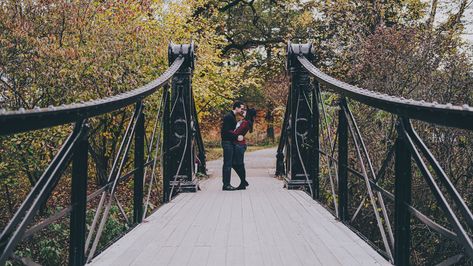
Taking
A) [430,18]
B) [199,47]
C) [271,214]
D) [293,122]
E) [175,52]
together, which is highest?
[430,18]

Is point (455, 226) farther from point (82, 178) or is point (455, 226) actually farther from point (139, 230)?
point (139, 230)

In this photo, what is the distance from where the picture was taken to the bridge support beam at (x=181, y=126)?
7762 millimetres

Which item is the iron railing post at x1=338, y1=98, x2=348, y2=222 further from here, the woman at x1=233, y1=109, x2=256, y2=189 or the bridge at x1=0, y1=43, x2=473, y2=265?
the woman at x1=233, y1=109, x2=256, y2=189

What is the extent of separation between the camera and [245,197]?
7.36m

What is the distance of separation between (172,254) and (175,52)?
467 cm

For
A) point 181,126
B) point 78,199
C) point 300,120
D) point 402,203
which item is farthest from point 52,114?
point 300,120

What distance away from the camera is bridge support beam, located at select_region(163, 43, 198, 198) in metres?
7.76

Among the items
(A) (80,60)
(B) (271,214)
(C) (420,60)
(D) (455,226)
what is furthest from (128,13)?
(D) (455,226)

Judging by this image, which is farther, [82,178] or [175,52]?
[175,52]

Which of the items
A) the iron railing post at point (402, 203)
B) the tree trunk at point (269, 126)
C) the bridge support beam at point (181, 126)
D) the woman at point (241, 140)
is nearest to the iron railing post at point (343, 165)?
the iron railing post at point (402, 203)

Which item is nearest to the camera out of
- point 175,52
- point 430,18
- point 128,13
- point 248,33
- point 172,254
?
point 172,254

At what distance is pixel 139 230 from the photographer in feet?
15.4

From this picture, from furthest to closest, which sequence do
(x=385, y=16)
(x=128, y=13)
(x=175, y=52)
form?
(x=385, y=16) < (x=128, y=13) < (x=175, y=52)

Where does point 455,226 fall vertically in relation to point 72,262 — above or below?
above
